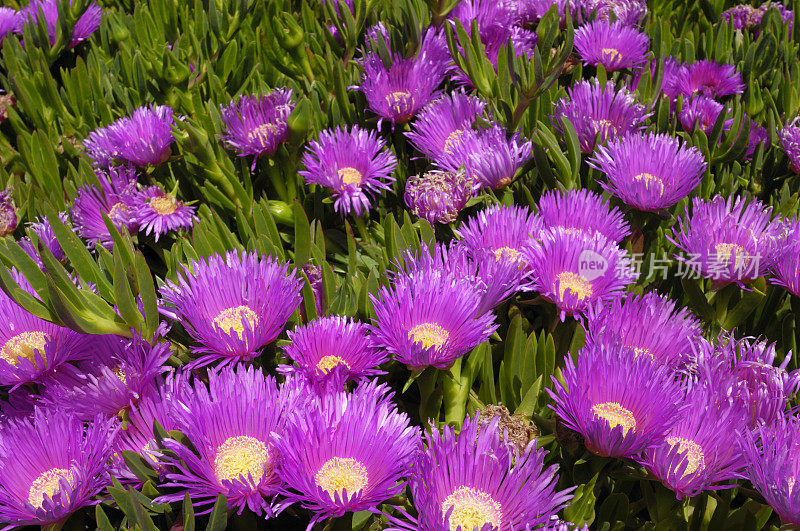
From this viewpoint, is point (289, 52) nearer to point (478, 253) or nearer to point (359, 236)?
point (359, 236)

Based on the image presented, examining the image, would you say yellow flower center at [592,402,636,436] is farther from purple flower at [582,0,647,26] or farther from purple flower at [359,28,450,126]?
purple flower at [582,0,647,26]

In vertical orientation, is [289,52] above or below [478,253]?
above

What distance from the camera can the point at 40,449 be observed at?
738 millimetres

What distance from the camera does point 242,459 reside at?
0.70 m

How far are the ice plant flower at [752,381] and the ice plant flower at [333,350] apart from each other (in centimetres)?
42

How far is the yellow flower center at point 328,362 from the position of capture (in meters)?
0.79

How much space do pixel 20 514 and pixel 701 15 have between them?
2.13m

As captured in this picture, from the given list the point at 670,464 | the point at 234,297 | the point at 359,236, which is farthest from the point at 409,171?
the point at 670,464

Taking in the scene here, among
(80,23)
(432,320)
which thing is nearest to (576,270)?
(432,320)

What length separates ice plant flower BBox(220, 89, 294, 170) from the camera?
4.02 feet

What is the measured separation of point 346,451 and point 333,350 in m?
0.15

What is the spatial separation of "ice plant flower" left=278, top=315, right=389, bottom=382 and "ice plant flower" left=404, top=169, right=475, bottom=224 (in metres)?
0.33

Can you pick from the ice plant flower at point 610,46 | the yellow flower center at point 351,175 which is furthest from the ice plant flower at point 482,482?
the ice plant flower at point 610,46

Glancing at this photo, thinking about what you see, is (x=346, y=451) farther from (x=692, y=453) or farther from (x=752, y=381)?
(x=752, y=381)
